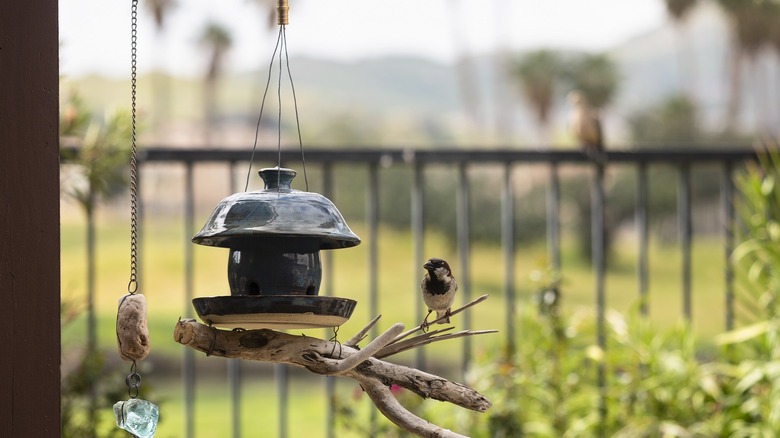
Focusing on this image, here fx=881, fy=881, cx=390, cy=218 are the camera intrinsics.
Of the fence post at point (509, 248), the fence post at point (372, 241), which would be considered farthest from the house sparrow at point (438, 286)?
the fence post at point (509, 248)

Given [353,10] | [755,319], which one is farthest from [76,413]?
[353,10]

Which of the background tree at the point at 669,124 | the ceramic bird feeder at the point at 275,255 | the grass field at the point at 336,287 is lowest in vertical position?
the grass field at the point at 336,287

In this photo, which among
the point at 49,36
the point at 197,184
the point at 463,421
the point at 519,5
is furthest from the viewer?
the point at 519,5

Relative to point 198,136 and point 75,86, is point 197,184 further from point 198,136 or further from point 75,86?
point 75,86

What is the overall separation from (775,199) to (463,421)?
1.42m

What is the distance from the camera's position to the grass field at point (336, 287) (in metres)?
20.0

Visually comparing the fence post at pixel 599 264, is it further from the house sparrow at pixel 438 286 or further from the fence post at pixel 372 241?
the house sparrow at pixel 438 286

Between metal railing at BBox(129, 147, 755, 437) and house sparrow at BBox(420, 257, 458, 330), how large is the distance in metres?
1.28

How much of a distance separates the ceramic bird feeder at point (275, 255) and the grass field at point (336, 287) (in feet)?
58.3

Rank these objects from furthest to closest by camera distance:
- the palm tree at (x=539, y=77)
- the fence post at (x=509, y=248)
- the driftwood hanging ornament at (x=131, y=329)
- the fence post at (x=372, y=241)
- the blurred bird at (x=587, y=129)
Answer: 1. the palm tree at (x=539, y=77)
2. the blurred bird at (x=587, y=129)
3. the fence post at (x=509, y=248)
4. the fence post at (x=372, y=241)
5. the driftwood hanging ornament at (x=131, y=329)

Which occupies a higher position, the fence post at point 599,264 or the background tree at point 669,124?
the background tree at point 669,124

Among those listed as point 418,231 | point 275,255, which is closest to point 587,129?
point 418,231

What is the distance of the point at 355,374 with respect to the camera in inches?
58.5

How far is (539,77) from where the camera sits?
2522 cm
